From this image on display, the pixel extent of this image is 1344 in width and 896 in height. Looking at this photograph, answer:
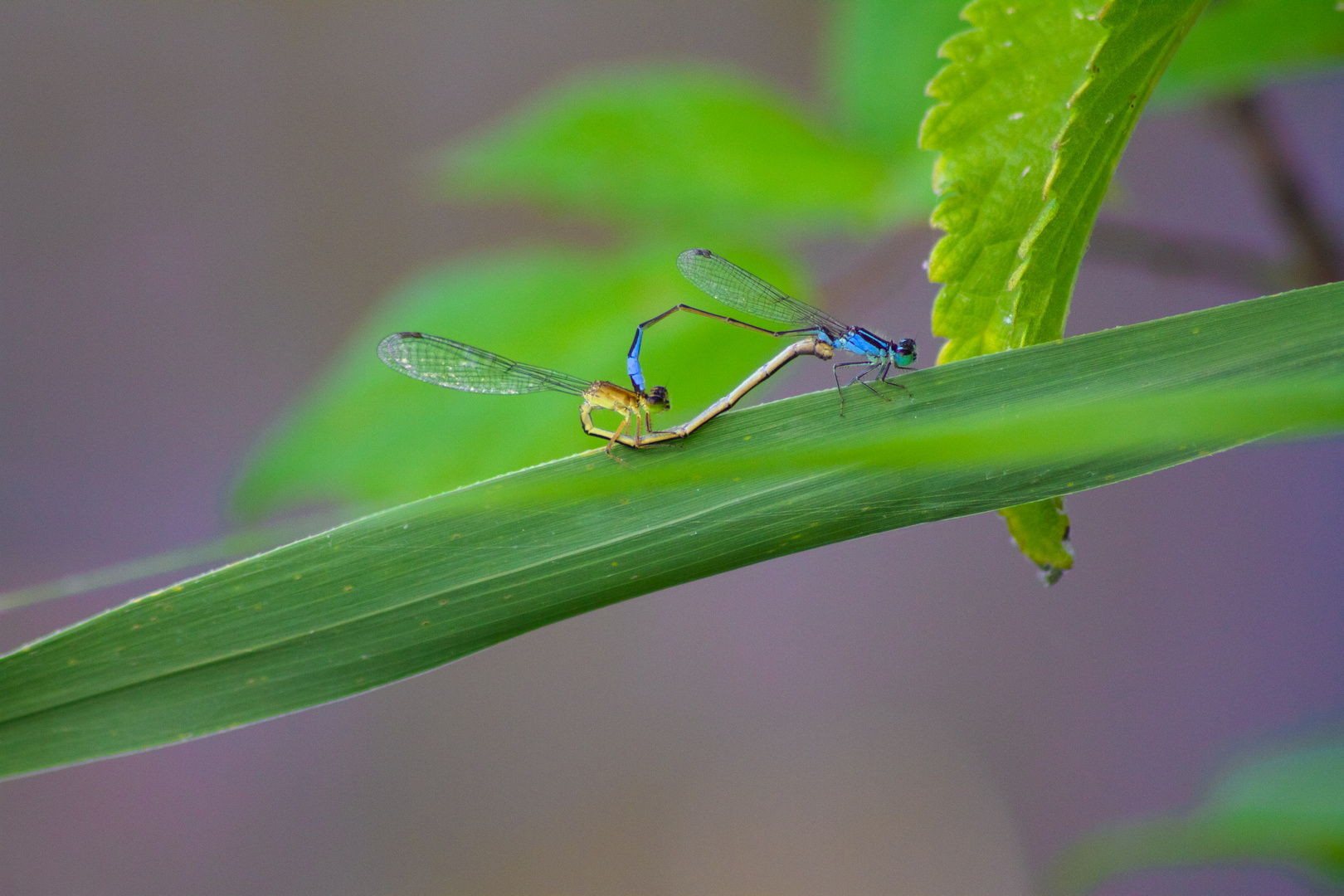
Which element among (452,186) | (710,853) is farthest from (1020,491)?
(710,853)

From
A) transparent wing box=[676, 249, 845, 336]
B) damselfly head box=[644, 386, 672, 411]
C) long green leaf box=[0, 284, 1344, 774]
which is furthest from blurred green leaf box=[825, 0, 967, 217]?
long green leaf box=[0, 284, 1344, 774]

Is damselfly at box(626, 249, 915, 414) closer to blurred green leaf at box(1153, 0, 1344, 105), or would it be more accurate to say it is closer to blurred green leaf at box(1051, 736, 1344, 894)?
blurred green leaf at box(1153, 0, 1344, 105)

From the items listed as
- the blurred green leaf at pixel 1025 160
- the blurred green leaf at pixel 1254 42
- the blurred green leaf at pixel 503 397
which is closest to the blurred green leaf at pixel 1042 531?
the blurred green leaf at pixel 1025 160

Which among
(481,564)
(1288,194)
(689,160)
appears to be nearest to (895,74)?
(689,160)

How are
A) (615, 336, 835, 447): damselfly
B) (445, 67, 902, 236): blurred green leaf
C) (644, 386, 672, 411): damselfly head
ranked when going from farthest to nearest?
(445, 67, 902, 236): blurred green leaf, (644, 386, 672, 411): damselfly head, (615, 336, 835, 447): damselfly

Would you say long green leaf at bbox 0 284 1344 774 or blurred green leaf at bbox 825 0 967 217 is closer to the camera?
long green leaf at bbox 0 284 1344 774

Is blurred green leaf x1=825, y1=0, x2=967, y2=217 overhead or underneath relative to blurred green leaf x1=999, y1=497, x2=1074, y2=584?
overhead

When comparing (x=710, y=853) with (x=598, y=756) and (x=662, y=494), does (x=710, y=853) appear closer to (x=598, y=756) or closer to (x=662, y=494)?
(x=598, y=756)
